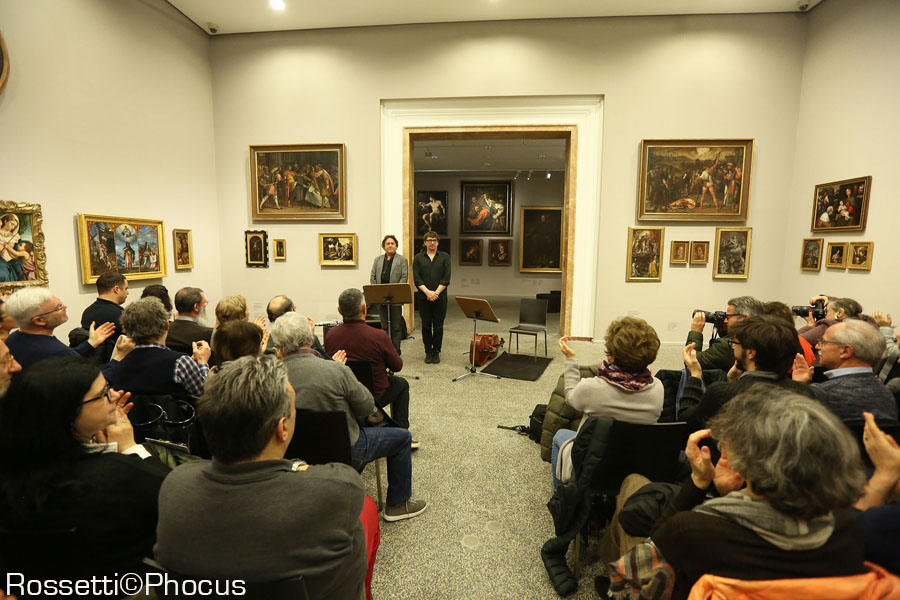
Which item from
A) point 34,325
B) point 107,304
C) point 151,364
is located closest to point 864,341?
point 151,364

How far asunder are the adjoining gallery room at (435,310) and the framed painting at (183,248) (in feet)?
0.19

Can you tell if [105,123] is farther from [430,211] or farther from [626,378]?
[430,211]

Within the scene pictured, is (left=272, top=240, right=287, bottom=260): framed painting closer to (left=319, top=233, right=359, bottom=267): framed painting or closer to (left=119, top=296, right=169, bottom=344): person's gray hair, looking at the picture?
(left=319, top=233, right=359, bottom=267): framed painting

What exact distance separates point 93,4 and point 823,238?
10491mm

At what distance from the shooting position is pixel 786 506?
1.08m

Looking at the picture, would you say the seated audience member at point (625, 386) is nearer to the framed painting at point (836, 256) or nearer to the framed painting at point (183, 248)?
the framed painting at point (836, 256)

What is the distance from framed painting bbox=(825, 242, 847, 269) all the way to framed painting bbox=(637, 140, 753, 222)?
4.32 ft

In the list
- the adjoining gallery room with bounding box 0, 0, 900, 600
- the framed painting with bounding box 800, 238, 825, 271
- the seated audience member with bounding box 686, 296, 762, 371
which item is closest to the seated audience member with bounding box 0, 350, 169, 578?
the adjoining gallery room with bounding box 0, 0, 900, 600

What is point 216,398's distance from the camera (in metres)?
1.29

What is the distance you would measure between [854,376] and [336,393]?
289 cm

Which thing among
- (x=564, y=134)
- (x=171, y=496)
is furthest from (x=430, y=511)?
(x=564, y=134)

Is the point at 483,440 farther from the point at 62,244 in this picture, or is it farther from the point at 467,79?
the point at 467,79

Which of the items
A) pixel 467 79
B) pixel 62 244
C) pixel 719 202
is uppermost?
pixel 467 79

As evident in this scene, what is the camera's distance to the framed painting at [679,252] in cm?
724
